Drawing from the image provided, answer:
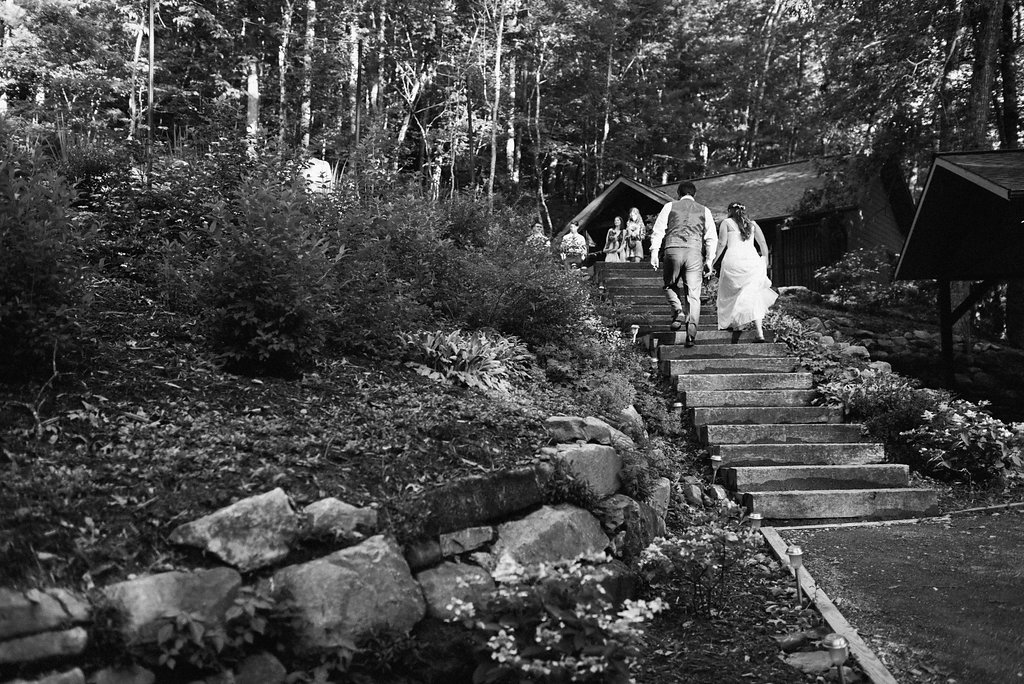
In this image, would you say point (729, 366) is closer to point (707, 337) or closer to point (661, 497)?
point (707, 337)

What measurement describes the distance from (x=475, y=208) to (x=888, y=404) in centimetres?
649

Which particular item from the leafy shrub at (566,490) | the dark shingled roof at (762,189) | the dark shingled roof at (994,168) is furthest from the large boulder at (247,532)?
the dark shingled roof at (762,189)

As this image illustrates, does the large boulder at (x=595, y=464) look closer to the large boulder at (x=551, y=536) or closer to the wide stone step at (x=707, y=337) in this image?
the large boulder at (x=551, y=536)

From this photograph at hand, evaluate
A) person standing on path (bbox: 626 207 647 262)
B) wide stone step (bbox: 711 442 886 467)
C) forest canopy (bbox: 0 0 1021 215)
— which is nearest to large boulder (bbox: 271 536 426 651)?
wide stone step (bbox: 711 442 886 467)

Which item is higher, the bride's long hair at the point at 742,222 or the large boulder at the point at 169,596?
the bride's long hair at the point at 742,222

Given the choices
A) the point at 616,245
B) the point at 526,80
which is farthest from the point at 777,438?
the point at 526,80

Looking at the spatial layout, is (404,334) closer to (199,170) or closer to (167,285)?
(167,285)

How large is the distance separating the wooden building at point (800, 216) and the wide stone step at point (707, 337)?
12.9 m

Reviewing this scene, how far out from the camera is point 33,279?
407 cm

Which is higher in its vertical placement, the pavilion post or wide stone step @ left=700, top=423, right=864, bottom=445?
the pavilion post

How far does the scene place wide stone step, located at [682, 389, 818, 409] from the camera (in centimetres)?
870

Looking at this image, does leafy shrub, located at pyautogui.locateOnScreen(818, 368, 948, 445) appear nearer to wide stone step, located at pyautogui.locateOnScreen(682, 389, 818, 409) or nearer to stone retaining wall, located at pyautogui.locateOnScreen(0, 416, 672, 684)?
wide stone step, located at pyautogui.locateOnScreen(682, 389, 818, 409)

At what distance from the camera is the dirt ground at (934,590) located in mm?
3818

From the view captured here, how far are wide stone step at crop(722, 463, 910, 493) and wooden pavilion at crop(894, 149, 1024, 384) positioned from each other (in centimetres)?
479
